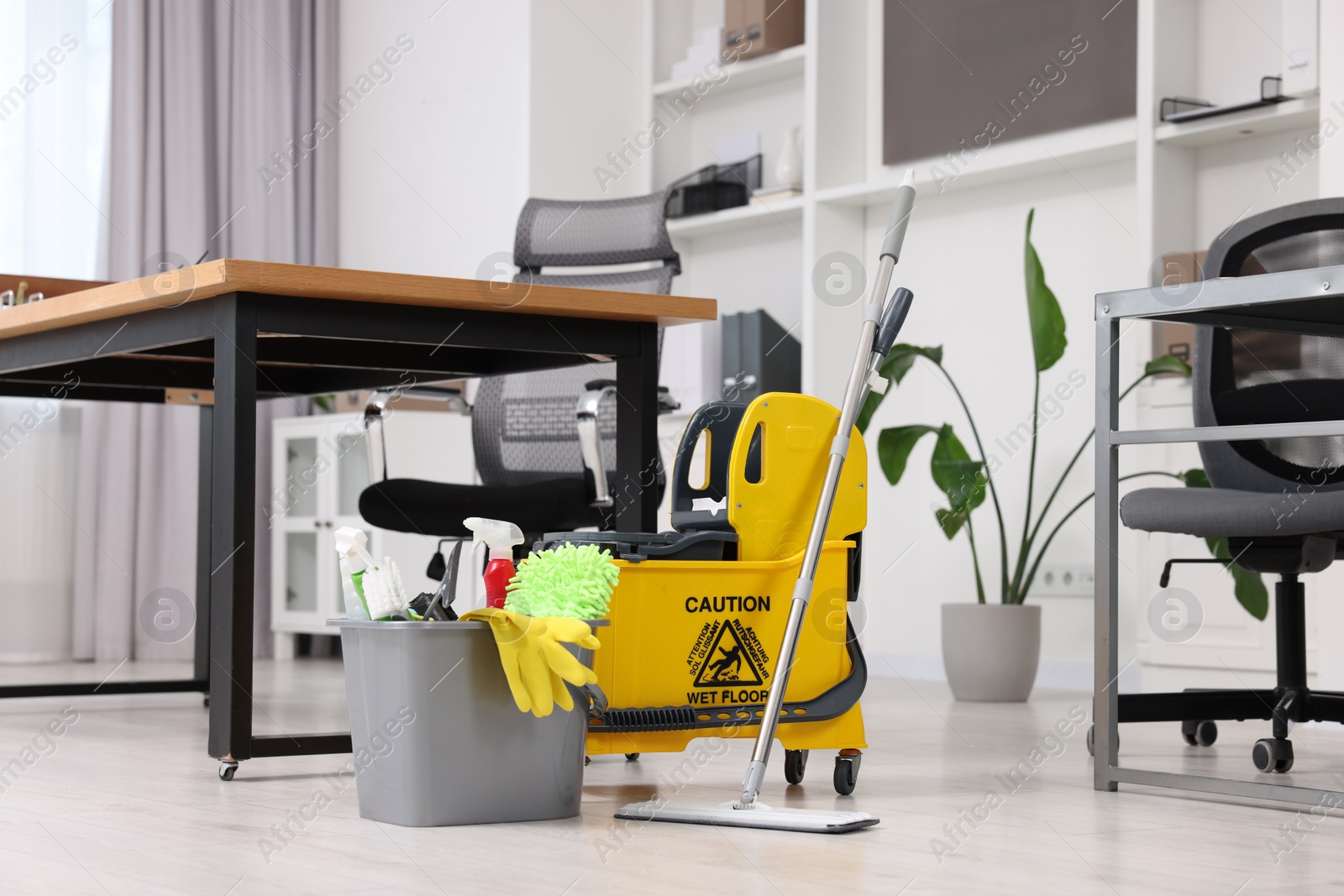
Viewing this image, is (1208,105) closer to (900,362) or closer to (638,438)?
(900,362)

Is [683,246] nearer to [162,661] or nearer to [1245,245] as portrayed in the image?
[162,661]

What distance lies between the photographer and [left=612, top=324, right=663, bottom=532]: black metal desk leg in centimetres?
228

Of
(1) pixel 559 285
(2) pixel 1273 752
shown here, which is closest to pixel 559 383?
(1) pixel 559 285

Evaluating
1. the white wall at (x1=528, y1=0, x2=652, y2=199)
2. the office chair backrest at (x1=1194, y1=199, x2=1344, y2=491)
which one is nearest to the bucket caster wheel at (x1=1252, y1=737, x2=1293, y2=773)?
the office chair backrest at (x1=1194, y1=199, x2=1344, y2=491)

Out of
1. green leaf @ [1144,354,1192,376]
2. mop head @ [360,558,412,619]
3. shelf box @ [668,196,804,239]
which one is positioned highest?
shelf box @ [668,196,804,239]

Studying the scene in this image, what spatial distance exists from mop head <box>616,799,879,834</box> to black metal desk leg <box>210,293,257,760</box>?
0.59 m

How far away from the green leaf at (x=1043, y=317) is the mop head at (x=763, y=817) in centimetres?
202

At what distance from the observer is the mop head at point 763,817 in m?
1.59

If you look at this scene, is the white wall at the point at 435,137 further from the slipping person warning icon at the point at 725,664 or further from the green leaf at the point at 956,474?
the slipping person warning icon at the point at 725,664

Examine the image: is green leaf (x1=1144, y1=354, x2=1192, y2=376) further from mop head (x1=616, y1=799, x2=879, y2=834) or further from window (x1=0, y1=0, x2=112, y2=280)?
window (x1=0, y1=0, x2=112, y2=280)

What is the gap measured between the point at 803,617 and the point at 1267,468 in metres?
1.11

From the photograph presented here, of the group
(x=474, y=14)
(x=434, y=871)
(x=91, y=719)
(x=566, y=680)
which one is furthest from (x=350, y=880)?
(x=474, y=14)

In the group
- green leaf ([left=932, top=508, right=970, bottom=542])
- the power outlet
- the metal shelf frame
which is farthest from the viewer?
the power outlet

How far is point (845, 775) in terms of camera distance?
1.90 m
